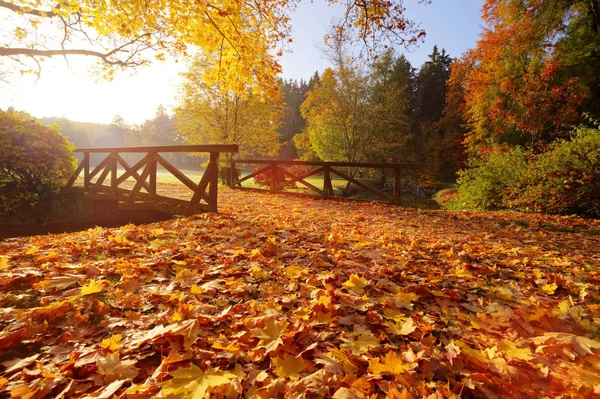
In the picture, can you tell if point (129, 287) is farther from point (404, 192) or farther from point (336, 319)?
point (404, 192)

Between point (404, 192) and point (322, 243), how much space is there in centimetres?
2222

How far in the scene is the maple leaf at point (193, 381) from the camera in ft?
3.81

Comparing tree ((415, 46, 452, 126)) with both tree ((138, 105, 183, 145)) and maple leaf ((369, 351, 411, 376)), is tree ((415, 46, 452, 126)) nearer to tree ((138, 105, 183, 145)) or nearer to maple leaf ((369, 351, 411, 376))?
maple leaf ((369, 351, 411, 376))

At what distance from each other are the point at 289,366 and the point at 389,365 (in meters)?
0.50

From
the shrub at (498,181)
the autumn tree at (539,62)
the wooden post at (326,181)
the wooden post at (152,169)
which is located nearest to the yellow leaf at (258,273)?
the wooden post at (152,169)

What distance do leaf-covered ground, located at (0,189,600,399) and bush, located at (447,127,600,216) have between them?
4375 millimetres

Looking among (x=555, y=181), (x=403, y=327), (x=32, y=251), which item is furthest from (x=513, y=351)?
(x=555, y=181)

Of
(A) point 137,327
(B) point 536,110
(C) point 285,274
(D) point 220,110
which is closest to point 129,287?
(A) point 137,327

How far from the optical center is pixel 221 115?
57.0ft

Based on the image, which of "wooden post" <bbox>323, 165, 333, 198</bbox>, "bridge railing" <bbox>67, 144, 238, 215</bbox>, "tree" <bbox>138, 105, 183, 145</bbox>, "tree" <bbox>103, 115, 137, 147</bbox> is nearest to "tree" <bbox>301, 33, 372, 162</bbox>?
"wooden post" <bbox>323, 165, 333, 198</bbox>

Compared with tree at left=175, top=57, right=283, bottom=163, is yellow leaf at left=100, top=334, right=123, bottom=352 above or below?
below

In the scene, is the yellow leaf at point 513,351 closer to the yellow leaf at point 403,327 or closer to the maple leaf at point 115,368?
the yellow leaf at point 403,327

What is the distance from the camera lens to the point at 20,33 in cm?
815

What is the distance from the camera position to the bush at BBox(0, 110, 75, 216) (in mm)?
6888
